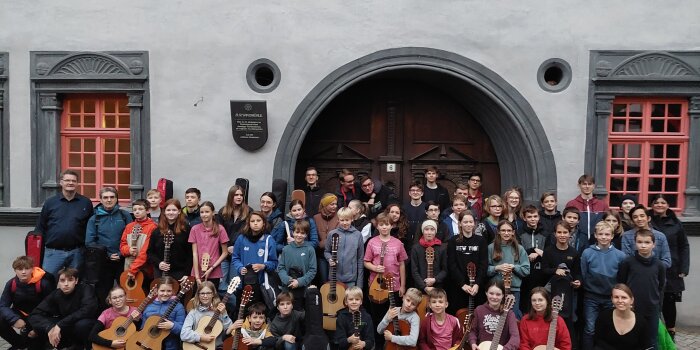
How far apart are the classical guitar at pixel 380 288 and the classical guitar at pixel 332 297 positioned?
1.05 ft

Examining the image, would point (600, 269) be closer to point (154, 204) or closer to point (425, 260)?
point (425, 260)

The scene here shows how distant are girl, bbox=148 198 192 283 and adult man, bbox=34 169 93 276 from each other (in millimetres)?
985

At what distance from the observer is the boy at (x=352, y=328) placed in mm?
6398

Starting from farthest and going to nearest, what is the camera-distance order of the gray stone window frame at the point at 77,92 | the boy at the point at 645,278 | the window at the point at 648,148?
the gray stone window frame at the point at 77,92 < the window at the point at 648,148 < the boy at the point at 645,278

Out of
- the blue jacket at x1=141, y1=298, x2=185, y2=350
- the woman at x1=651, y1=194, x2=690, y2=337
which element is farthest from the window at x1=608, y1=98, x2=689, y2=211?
the blue jacket at x1=141, y1=298, x2=185, y2=350

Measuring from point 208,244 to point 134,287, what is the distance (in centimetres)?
97

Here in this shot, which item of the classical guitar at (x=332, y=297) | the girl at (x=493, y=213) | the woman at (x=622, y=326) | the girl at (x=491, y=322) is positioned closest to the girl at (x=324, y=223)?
the classical guitar at (x=332, y=297)

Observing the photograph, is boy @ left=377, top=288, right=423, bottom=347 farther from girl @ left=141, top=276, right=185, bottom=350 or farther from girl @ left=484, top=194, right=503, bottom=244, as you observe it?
girl @ left=141, top=276, right=185, bottom=350

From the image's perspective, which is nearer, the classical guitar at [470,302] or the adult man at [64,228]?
the classical guitar at [470,302]

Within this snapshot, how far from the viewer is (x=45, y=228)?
764 centimetres

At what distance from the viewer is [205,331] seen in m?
6.56

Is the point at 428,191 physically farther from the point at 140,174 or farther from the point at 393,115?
the point at 140,174

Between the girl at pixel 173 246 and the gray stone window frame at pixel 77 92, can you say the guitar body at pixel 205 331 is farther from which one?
the gray stone window frame at pixel 77 92

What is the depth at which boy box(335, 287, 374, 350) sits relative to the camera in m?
6.40
